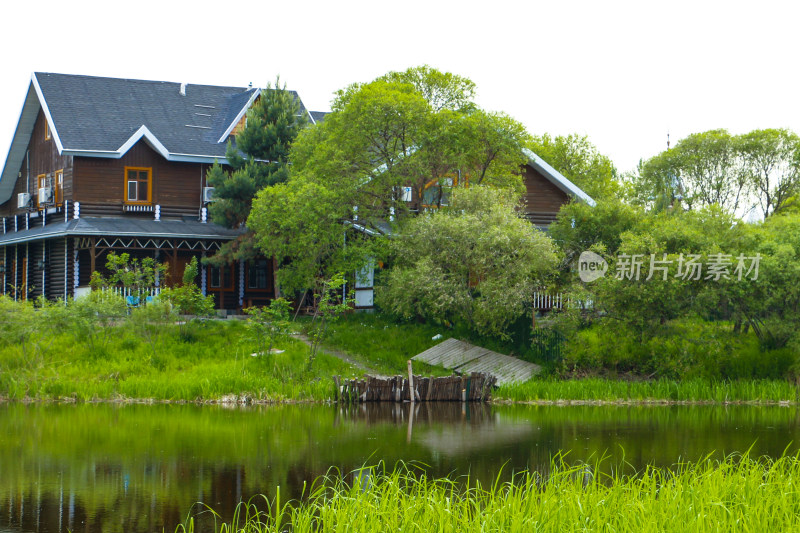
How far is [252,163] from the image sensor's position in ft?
118

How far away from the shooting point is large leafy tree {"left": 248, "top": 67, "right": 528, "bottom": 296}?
104 ft

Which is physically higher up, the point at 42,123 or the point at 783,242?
the point at 42,123

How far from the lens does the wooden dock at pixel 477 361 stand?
90.3 ft

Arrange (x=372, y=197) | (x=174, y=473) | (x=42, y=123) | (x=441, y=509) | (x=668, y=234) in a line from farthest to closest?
(x=42, y=123) < (x=372, y=197) < (x=668, y=234) < (x=174, y=473) < (x=441, y=509)

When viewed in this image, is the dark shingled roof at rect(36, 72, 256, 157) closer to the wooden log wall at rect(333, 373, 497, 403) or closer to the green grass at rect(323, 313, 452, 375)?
the green grass at rect(323, 313, 452, 375)

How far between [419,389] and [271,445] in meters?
8.57

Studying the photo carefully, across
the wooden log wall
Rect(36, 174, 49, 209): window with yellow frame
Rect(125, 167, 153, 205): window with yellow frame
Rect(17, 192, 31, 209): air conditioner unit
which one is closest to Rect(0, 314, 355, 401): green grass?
the wooden log wall

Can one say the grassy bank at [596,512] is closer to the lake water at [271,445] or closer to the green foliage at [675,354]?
the lake water at [271,445]

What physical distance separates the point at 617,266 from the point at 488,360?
4.85 metres

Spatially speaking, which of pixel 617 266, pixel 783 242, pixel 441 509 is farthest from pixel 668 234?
pixel 441 509

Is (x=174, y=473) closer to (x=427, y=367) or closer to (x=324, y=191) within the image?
(x=427, y=367)

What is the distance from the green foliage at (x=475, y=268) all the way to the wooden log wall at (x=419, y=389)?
290 cm

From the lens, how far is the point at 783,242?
2772 centimetres

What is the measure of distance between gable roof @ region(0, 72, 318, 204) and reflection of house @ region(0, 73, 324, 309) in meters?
0.05
